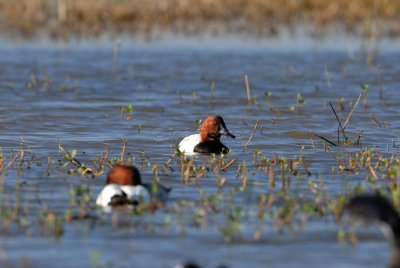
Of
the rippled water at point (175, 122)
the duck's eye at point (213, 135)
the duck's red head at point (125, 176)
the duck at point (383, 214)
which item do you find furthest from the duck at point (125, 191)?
the duck's eye at point (213, 135)

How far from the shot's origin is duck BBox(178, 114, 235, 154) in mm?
10719

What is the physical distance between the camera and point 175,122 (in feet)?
43.3

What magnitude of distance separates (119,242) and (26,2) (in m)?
18.2

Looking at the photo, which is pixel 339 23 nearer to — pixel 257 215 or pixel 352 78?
pixel 352 78

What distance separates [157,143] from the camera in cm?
1146

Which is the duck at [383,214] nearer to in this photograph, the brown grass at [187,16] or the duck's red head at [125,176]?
the duck's red head at [125,176]

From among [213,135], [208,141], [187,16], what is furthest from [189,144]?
[187,16]

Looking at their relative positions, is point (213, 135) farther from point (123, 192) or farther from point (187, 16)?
point (187, 16)

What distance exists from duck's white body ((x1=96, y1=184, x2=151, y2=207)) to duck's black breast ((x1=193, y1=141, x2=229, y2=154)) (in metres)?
2.95

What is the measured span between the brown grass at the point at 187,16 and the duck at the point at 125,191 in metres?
14.0

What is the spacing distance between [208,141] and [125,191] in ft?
10.6

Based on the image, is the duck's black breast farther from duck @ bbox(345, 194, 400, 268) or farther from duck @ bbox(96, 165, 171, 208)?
duck @ bbox(345, 194, 400, 268)

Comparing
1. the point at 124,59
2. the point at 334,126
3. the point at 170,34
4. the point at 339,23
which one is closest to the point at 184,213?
the point at 334,126

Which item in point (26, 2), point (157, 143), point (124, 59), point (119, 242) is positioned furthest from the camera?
point (26, 2)
